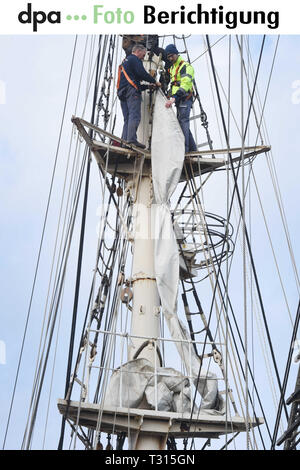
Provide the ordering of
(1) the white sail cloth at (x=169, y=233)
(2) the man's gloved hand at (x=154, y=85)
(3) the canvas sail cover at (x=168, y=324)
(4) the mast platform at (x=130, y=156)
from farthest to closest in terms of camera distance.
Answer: (2) the man's gloved hand at (x=154, y=85), (4) the mast platform at (x=130, y=156), (1) the white sail cloth at (x=169, y=233), (3) the canvas sail cover at (x=168, y=324)

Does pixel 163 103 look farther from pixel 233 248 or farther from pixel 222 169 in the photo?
pixel 233 248

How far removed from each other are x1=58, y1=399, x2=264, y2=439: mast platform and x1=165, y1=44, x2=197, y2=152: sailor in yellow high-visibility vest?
4388mm

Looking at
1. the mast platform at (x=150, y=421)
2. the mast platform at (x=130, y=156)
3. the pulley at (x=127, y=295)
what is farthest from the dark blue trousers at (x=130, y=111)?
the mast platform at (x=150, y=421)

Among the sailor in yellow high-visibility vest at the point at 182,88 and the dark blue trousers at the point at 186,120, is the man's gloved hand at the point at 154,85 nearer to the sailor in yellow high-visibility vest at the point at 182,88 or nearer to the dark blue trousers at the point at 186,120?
the sailor in yellow high-visibility vest at the point at 182,88

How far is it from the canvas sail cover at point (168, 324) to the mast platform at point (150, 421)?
5.2 inches

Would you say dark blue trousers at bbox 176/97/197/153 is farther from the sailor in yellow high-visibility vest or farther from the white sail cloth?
the white sail cloth

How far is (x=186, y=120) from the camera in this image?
11.8 m

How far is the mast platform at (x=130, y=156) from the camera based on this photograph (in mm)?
10898

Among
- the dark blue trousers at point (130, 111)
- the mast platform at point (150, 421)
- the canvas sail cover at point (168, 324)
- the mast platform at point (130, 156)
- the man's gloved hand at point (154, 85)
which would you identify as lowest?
the mast platform at point (150, 421)

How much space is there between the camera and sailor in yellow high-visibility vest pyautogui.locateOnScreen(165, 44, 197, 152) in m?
11.7

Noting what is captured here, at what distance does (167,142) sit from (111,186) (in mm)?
1083

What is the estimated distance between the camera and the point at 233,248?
11633mm
